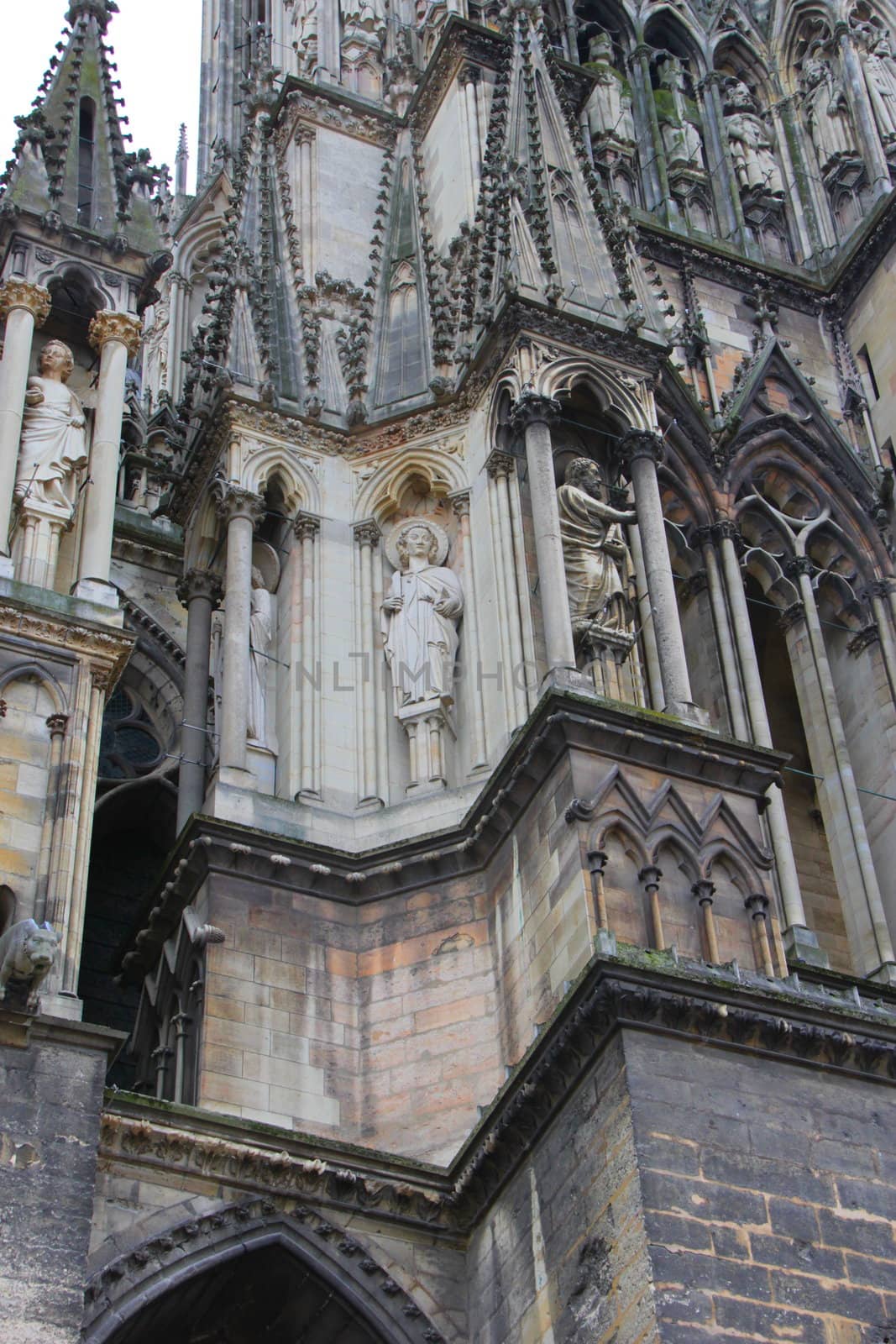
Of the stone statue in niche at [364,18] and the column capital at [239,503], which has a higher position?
the stone statue in niche at [364,18]

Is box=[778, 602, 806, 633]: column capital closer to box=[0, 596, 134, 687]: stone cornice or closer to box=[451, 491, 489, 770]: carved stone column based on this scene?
box=[451, 491, 489, 770]: carved stone column

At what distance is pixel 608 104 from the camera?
28.0 meters

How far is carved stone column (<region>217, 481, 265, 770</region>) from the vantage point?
18953mm

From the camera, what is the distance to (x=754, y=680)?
71.4ft

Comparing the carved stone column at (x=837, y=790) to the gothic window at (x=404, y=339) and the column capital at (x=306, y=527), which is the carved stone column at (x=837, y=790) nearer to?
the gothic window at (x=404, y=339)

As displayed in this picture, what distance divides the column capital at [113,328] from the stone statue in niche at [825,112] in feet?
37.9

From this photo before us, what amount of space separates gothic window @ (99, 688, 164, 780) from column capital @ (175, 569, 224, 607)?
2025 mm

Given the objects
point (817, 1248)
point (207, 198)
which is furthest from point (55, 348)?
point (207, 198)

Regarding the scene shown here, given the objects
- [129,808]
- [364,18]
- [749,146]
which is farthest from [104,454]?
[749,146]

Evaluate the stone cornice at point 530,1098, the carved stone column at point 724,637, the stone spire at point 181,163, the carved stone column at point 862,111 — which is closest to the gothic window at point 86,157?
the carved stone column at point 724,637

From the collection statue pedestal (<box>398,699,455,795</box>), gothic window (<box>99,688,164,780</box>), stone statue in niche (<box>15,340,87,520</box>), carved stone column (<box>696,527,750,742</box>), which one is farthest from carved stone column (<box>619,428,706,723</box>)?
gothic window (<box>99,688,164,780</box>)

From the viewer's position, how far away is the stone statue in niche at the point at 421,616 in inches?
760

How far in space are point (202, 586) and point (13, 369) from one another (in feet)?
10.1

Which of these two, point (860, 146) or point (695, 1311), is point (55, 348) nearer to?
point (695, 1311)
